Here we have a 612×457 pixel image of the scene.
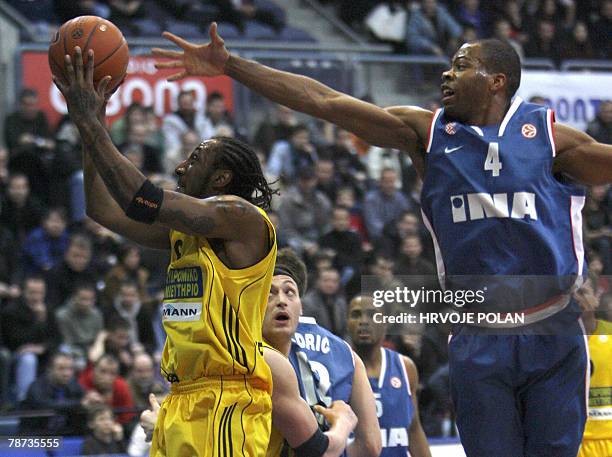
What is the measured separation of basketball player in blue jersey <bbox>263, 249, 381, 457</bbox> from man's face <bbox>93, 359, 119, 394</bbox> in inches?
153

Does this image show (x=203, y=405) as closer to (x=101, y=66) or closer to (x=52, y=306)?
(x=101, y=66)

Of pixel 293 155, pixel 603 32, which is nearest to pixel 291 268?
pixel 293 155

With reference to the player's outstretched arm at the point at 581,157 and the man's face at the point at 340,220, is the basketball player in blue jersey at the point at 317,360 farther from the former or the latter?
the man's face at the point at 340,220

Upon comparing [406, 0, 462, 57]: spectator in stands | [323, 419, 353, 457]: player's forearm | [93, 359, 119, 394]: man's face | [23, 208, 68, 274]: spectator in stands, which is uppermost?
[406, 0, 462, 57]: spectator in stands

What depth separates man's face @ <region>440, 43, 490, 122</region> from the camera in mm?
4707

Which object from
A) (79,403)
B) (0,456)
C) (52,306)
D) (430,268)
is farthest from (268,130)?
(0,456)

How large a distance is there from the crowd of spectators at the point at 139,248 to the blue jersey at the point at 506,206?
313 cm

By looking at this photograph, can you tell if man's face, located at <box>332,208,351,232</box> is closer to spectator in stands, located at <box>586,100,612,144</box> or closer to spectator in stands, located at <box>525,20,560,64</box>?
spectator in stands, located at <box>586,100,612,144</box>

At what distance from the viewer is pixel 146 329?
31.2ft

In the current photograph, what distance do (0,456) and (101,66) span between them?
1.92m

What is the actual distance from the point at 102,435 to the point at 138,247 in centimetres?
382

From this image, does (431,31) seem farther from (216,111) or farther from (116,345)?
(116,345)

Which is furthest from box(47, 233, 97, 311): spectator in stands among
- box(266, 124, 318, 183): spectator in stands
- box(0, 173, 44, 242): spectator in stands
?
box(266, 124, 318, 183): spectator in stands

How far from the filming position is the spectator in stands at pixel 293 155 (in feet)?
37.4
